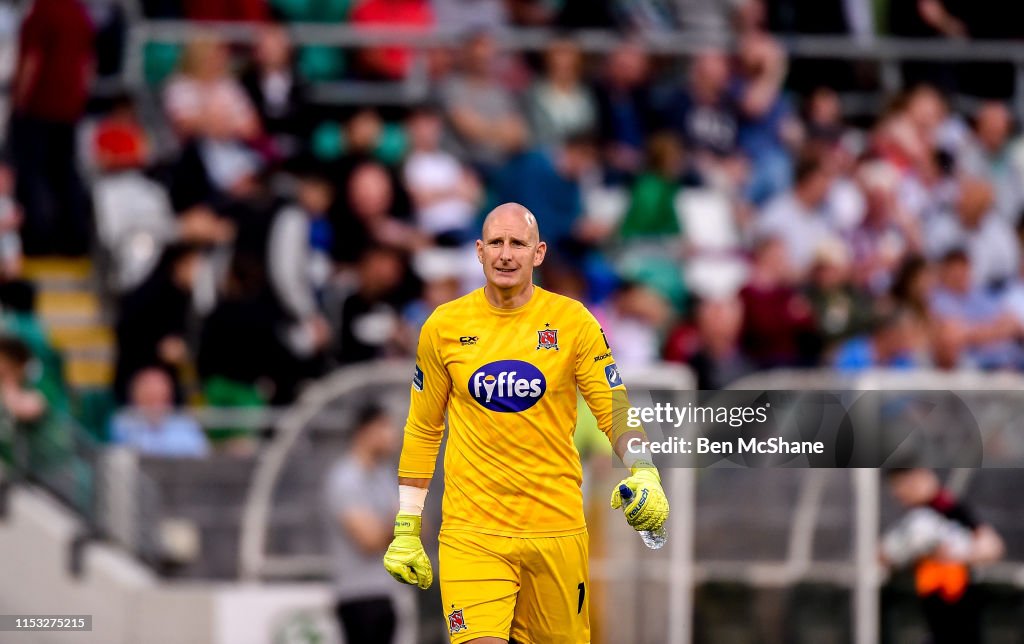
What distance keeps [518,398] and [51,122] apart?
308 inches

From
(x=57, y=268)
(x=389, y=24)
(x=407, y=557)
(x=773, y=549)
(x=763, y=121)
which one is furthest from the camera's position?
(x=763, y=121)

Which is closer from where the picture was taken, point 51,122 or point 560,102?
point 51,122

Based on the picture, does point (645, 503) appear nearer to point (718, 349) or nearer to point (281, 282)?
point (718, 349)

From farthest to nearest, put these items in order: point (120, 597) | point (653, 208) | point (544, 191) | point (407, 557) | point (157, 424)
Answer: point (653, 208), point (544, 191), point (157, 424), point (120, 597), point (407, 557)

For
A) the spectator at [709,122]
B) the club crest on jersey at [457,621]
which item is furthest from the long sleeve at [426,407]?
the spectator at [709,122]

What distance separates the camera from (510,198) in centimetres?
1566

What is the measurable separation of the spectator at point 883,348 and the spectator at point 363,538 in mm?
3744

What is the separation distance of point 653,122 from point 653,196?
133 centimetres

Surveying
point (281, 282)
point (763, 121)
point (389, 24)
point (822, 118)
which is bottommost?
point (281, 282)

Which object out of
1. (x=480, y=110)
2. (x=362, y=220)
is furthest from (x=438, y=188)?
(x=480, y=110)

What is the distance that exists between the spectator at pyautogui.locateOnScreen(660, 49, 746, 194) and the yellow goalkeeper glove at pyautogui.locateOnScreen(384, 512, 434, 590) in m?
8.37

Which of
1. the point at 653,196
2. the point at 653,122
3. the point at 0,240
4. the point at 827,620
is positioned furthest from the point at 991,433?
the point at 0,240

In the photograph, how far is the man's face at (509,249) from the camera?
335 inches

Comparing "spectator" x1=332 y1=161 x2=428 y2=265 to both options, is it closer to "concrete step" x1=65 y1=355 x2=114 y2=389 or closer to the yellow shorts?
"concrete step" x1=65 y1=355 x2=114 y2=389
